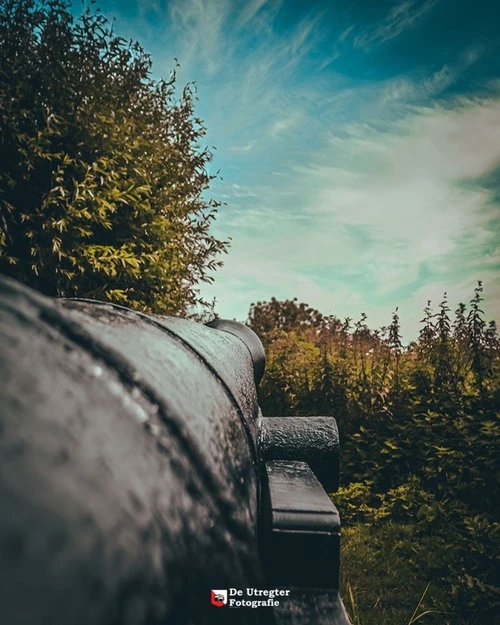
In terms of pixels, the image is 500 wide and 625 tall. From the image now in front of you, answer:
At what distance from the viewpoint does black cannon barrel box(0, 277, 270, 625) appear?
14.3 inches

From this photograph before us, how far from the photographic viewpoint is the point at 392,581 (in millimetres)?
3658

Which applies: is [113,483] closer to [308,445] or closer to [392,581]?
[308,445]

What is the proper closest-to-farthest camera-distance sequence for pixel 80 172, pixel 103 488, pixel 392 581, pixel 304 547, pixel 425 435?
pixel 103 488 < pixel 304 547 < pixel 392 581 < pixel 425 435 < pixel 80 172

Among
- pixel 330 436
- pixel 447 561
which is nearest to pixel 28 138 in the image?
pixel 330 436

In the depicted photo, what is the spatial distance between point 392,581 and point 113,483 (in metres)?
4.10

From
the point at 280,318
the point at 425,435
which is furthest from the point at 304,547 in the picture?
the point at 280,318

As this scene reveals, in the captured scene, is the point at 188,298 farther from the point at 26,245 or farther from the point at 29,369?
the point at 29,369

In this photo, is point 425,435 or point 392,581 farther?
point 425,435

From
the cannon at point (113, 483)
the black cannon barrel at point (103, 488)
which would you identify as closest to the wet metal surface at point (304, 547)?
the cannon at point (113, 483)

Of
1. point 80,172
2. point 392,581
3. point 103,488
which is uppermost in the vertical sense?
point 80,172

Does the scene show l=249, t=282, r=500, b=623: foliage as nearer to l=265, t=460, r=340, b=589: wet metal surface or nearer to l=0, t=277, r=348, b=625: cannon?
l=265, t=460, r=340, b=589: wet metal surface

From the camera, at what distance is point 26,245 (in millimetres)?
6730

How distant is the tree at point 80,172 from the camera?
262 inches

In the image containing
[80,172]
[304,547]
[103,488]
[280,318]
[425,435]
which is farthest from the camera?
[280,318]
